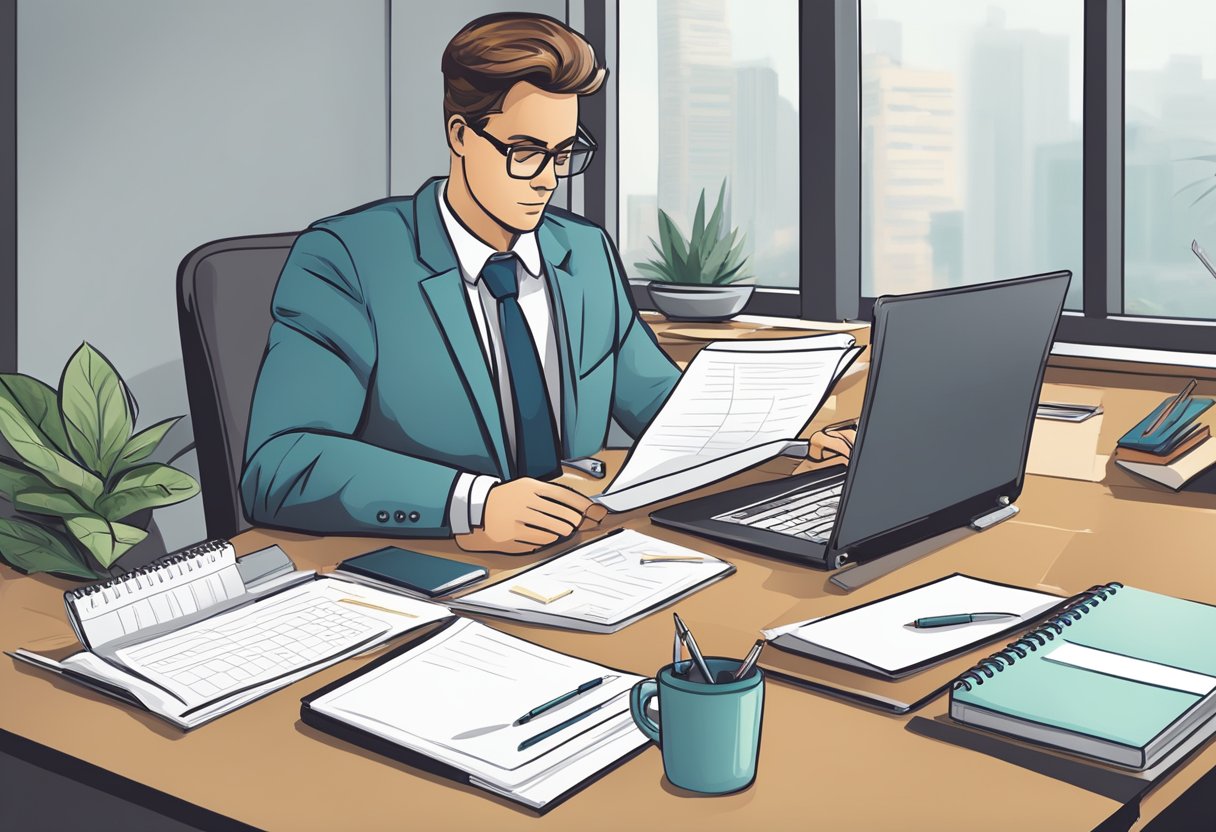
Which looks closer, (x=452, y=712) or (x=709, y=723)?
(x=709, y=723)

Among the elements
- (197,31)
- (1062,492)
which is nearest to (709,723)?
(1062,492)

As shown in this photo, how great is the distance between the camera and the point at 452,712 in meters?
0.91

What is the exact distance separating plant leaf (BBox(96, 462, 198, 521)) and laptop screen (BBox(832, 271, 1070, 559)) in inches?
28.7

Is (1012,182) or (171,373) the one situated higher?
(1012,182)

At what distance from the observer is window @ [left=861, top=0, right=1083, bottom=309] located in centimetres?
245

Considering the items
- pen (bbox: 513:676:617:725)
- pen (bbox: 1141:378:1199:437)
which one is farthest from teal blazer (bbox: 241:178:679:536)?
pen (bbox: 1141:378:1199:437)

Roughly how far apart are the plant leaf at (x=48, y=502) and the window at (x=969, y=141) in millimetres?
1967

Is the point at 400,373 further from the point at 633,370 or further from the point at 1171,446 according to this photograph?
the point at 1171,446

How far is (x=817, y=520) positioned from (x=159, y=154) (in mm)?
1709

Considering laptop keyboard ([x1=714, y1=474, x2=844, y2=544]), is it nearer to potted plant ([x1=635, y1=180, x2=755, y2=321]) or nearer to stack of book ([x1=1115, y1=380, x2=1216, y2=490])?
stack of book ([x1=1115, y1=380, x2=1216, y2=490])

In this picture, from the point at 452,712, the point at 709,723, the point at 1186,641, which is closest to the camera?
the point at 709,723

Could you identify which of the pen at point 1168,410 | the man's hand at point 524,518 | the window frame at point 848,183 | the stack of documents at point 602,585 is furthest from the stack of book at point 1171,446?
the man's hand at point 524,518

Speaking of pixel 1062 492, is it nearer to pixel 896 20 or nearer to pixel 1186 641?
pixel 1186 641

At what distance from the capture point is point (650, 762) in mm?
860
